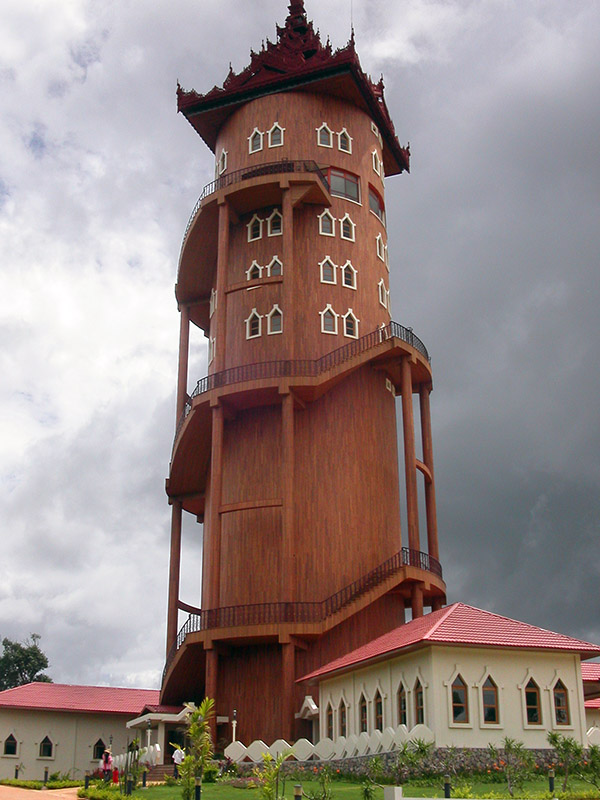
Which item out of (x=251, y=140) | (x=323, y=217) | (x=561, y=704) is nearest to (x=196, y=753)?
(x=561, y=704)

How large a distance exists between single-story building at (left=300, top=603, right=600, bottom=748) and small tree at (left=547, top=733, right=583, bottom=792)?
3.44 ft

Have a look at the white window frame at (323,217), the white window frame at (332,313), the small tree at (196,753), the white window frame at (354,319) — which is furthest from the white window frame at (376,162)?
the small tree at (196,753)

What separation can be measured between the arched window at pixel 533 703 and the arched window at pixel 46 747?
85.3ft

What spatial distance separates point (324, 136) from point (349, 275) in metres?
6.49

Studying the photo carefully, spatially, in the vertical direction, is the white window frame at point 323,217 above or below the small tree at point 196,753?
above

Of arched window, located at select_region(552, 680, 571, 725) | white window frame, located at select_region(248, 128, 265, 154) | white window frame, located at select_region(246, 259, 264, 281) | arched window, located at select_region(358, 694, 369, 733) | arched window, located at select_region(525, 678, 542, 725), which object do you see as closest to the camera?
arched window, located at select_region(525, 678, 542, 725)

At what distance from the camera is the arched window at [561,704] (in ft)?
84.0

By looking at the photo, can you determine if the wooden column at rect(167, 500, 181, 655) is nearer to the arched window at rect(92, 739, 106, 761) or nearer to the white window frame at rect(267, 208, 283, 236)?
the arched window at rect(92, 739, 106, 761)

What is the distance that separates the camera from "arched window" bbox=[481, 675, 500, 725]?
25.0 metres

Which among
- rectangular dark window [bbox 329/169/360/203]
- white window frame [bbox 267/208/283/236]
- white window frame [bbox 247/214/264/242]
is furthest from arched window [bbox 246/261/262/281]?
rectangular dark window [bbox 329/169/360/203]

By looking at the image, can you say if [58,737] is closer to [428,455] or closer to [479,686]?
[428,455]

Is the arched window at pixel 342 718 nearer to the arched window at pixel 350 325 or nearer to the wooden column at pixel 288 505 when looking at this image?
the wooden column at pixel 288 505

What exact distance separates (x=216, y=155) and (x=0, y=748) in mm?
27181

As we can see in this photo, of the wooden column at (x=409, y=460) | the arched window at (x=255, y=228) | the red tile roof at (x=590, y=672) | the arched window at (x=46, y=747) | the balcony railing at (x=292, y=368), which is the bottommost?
the arched window at (x=46, y=747)
